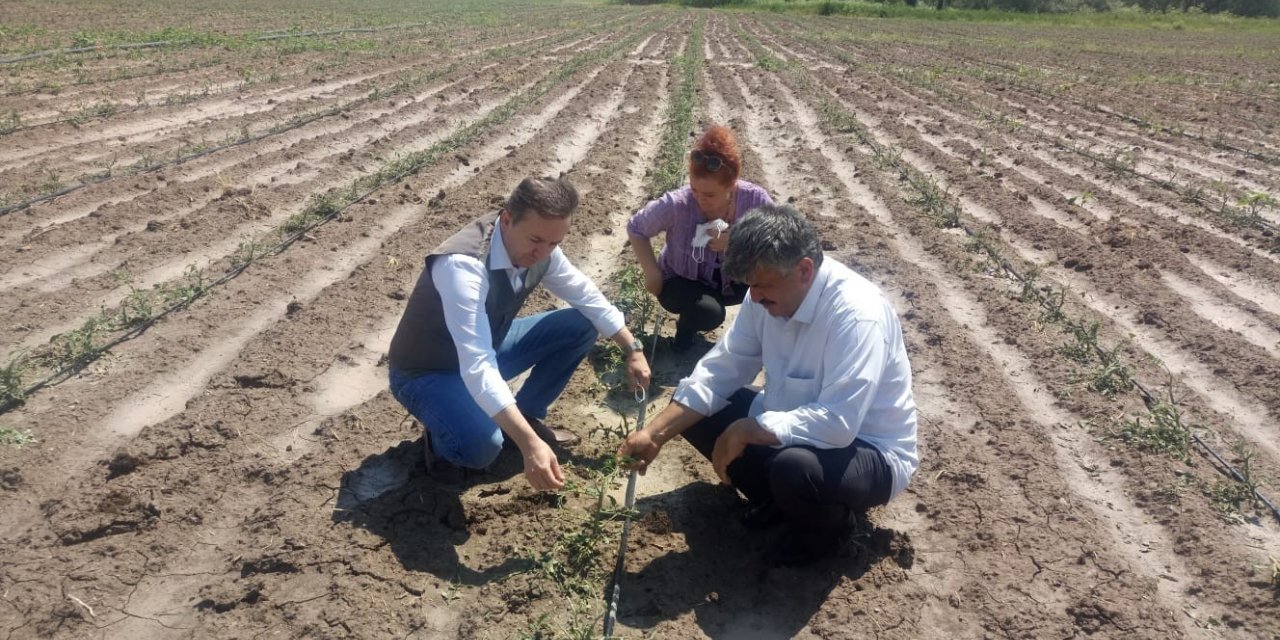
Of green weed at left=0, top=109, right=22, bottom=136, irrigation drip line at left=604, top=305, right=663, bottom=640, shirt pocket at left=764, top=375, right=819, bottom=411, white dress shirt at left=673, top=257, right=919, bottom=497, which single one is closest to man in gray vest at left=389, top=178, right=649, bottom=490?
irrigation drip line at left=604, top=305, right=663, bottom=640

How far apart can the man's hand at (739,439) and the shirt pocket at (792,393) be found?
0.20m

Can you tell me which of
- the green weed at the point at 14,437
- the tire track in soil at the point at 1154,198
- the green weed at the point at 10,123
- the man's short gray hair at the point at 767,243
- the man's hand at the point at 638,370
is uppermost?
the man's short gray hair at the point at 767,243

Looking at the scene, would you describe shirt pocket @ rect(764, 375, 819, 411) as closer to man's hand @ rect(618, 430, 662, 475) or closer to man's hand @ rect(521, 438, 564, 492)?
man's hand @ rect(618, 430, 662, 475)

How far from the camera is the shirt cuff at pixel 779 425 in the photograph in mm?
2738

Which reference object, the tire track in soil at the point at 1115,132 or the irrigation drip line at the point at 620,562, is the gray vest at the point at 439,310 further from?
the tire track in soil at the point at 1115,132

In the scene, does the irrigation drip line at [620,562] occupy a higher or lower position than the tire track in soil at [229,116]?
lower

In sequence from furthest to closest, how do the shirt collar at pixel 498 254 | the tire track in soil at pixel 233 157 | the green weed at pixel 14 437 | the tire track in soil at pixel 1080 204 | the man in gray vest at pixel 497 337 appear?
the tire track in soil at pixel 233 157 → the tire track in soil at pixel 1080 204 → the green weed at pixel 14 437 → the shirt collar at pixel 498 254 → the man in gray vest at pixel 497 337

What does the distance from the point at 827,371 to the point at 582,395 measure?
6.06ft

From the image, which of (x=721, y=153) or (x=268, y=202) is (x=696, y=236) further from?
(x=268, y=202)

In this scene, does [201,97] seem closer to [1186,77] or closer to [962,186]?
[962,186]

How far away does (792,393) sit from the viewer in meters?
2.93

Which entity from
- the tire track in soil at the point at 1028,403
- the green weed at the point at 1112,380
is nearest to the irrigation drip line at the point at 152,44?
the tire track in soil at the point at 1028,403

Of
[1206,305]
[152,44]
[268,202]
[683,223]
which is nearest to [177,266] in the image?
[268,202]

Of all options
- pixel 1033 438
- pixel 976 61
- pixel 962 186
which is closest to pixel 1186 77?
pixel 976 61
